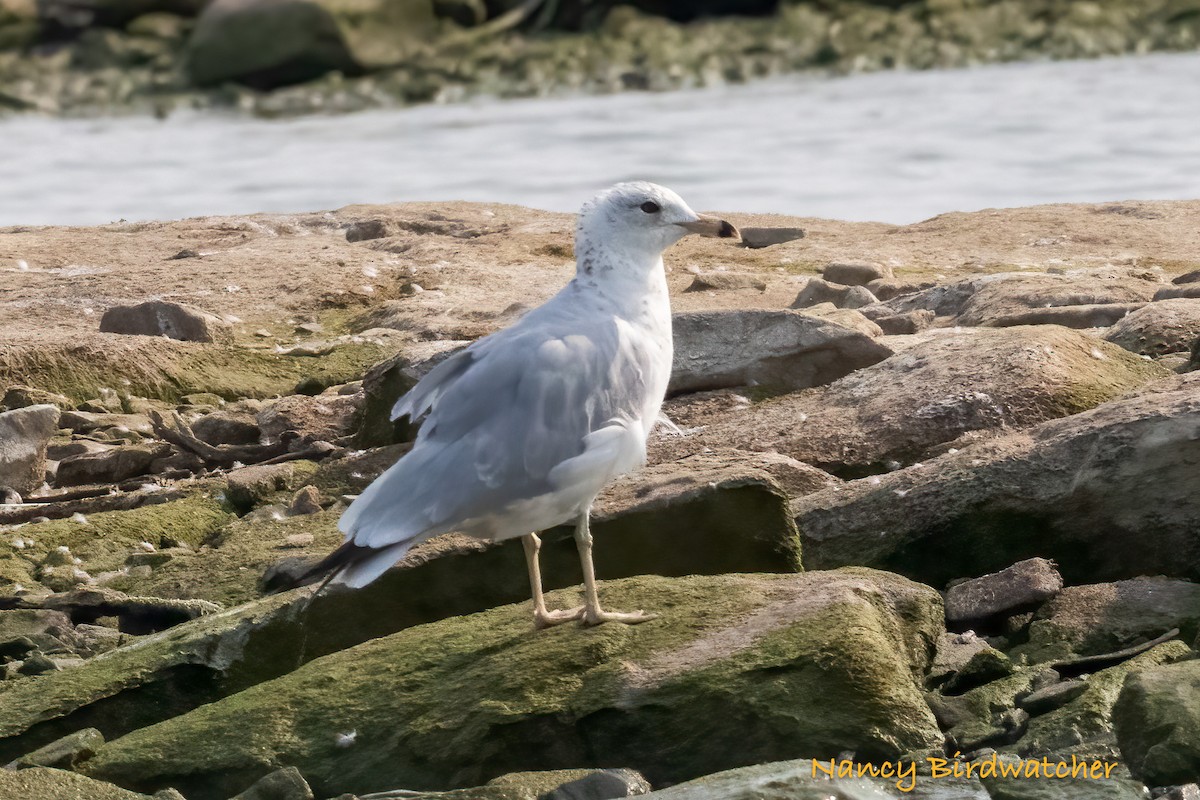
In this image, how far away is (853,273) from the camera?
27.0ft

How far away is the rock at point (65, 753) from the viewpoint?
3.89 meters

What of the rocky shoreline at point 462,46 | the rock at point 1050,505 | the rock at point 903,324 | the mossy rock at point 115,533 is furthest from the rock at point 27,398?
the rocky shoreline at point 462,46

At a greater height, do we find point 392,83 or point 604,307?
point 604,307

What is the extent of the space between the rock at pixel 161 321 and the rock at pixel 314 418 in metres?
1.09

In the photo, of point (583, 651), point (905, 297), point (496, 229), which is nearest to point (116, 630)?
point (583, 651)

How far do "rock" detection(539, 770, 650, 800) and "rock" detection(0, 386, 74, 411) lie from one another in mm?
3761

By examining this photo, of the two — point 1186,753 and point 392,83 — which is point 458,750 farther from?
point 392,83

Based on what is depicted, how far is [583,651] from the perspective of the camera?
12.9 ft

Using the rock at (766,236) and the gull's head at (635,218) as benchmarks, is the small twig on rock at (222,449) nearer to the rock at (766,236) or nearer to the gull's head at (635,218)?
the gull's head at (635,218)

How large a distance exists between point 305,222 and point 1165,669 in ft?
23.8

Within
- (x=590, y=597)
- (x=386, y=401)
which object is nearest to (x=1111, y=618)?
(x=590, y=597)

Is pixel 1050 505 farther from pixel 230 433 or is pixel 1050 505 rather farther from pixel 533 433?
pixel 230 433

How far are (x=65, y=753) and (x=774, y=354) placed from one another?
2.88m

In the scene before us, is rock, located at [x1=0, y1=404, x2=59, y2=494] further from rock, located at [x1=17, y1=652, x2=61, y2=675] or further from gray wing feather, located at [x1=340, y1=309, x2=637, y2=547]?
gray wing feather, located at [x1=340, y1=309, x2=637, y2=547]
